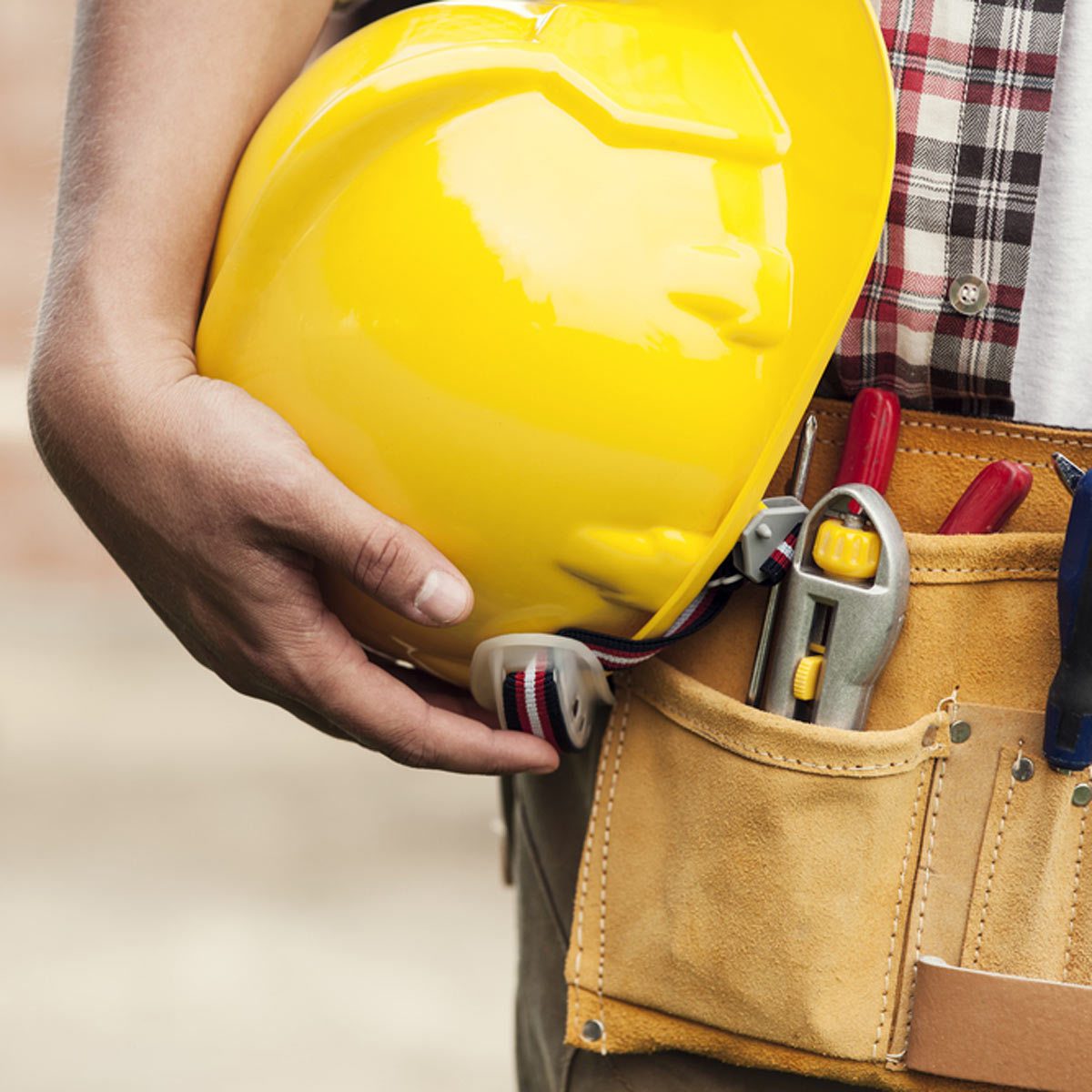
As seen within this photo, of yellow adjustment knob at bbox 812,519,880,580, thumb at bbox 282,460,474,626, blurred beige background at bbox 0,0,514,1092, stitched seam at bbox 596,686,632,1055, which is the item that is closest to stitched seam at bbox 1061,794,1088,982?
yellow adjustment knob at bbox 812,519,880,580

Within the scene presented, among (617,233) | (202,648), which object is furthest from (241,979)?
(617,233)

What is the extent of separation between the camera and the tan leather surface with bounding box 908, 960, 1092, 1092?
2.97 ft

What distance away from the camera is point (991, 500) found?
0.92m

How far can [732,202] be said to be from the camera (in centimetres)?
86

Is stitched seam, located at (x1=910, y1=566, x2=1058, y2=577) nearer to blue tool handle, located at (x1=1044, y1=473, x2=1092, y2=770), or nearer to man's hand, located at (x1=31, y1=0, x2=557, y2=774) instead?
blue tool handle, located at (x1=1044, y1=473, x2=1092, y2=770)

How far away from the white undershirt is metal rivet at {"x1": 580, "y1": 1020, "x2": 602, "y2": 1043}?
0.53 meters

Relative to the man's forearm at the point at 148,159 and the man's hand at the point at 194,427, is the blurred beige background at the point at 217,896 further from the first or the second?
the man's forearm at the point at 148,159

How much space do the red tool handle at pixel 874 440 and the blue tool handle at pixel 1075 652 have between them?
0.13m

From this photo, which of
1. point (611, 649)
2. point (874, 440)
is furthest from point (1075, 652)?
point (611, 649)

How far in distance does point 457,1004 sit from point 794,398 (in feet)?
7.10

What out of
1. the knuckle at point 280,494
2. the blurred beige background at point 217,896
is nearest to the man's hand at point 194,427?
the knuckle at point 280,494

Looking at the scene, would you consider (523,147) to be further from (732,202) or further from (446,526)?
(446,526)

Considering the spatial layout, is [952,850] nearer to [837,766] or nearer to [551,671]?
[837,766]

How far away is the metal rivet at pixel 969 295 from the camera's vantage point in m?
0.90
